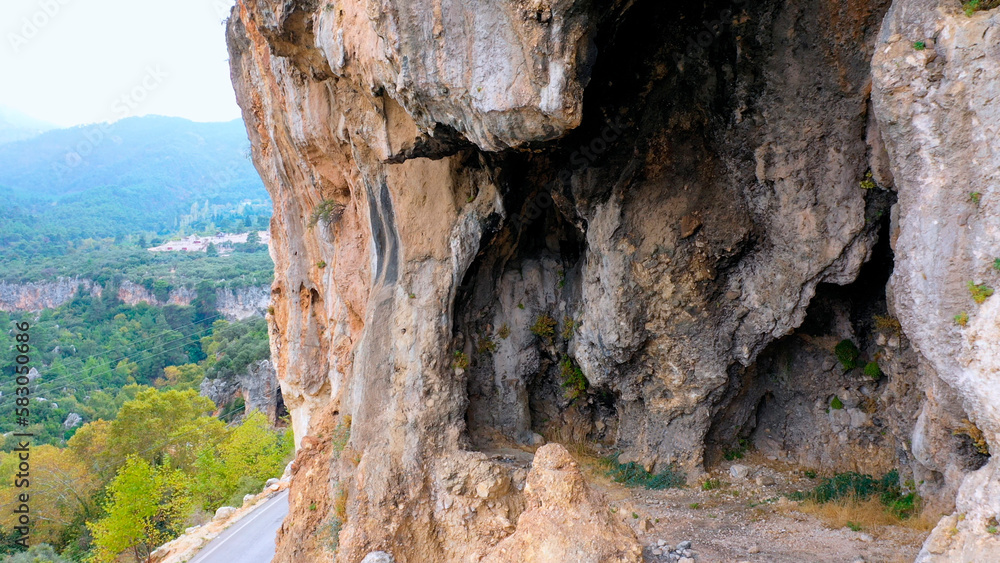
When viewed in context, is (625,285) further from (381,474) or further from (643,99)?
(381,474)

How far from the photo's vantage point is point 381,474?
8773mm

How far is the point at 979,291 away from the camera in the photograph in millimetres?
4812

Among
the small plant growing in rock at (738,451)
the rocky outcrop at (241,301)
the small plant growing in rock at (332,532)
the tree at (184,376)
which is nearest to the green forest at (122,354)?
the tree at (184,376)

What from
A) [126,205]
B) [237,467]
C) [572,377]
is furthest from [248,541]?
[126,205]

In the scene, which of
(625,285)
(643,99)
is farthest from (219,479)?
(643,99)

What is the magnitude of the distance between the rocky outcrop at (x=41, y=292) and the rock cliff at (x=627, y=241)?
64691 millimetres

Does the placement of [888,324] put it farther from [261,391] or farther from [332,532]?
[261,391]

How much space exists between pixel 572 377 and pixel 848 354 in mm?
5332

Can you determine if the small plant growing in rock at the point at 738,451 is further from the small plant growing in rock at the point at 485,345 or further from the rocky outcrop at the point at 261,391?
the rocky outcrop at the point at 261,391

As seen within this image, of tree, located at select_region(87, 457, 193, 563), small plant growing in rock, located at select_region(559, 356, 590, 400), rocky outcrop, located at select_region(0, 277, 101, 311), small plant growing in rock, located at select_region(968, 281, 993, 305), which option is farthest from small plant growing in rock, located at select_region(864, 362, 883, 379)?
rocky outcrop, located at select_region(0, 277, 101, 311)

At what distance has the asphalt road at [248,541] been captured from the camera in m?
16.0

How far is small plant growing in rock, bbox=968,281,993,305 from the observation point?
476 centimetres

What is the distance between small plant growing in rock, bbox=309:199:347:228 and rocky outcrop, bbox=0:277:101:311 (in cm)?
6323

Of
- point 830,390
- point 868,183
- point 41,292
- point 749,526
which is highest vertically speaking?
point 868,183
